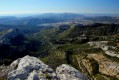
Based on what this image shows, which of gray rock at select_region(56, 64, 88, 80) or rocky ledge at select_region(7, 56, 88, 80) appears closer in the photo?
rocky ledge at select_region(7, 56, 88, 80)

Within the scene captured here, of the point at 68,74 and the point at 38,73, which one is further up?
the point at 38,73

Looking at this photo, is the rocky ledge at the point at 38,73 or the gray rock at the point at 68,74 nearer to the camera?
the rocky ledge at the point at 38,73

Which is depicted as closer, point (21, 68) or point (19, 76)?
point (19, 76)

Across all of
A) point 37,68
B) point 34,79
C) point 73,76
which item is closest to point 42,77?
point 34,79

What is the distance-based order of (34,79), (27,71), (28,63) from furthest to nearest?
(28,63) < (27,71) < (34,79)

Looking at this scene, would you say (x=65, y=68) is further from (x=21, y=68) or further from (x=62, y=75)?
(x=21, y=68)

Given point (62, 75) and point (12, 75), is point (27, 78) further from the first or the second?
point (62, 75)

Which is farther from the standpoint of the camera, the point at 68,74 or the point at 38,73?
the point at 68,74

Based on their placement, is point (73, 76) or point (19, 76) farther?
point (73, 76)

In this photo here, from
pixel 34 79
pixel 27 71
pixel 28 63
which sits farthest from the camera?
pixel 28 63
